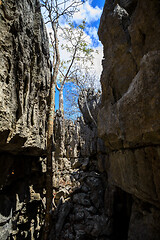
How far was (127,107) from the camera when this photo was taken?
314 centimetres

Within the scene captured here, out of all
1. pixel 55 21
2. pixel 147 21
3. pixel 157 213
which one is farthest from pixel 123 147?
pixel 55 21

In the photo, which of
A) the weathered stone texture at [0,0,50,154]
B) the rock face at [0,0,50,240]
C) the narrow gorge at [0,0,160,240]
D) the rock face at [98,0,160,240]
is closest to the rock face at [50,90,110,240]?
the narrow gorge at [0,0,160,240]

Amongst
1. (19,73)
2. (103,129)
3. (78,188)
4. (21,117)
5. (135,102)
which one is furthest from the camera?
(78,188)

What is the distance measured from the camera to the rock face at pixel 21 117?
3359 mm

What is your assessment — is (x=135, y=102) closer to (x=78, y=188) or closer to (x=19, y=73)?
(x=19, y=73)

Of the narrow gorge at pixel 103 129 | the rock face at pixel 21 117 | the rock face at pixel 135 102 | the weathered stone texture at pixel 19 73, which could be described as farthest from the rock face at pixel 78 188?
the weathered stone texture at pixel 19 73

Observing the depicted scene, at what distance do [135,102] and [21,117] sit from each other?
3.30m

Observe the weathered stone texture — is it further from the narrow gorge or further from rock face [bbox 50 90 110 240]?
rock face [bbox 50 90 110 240]

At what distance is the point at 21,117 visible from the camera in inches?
155

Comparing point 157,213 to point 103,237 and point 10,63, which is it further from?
point 10,63

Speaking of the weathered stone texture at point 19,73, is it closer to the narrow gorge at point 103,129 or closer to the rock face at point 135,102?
the narrow gorge at point 103,129

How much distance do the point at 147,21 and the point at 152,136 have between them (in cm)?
260

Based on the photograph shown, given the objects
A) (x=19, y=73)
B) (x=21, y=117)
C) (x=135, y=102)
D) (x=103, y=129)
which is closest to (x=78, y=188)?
(x=103, y=129)

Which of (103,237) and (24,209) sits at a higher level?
(24,209)
